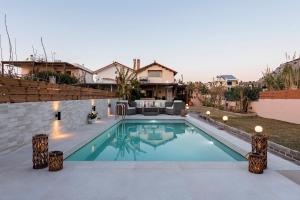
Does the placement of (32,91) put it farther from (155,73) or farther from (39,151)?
(155,73)

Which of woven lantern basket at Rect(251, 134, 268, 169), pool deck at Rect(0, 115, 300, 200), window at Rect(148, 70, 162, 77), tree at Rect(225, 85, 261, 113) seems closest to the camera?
pool deck at Rect(0, 115, 300, 200)

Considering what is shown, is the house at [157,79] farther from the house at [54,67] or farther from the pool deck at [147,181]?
the pool deck at [147,181]

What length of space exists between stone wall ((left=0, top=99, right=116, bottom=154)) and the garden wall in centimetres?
1255

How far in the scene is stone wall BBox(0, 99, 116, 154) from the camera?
6492mm

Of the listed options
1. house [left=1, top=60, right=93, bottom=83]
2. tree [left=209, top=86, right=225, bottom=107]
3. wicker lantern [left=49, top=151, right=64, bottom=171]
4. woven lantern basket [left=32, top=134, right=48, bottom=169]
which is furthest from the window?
wicker lantern [left=49, top=151, right=64, bottom=171]

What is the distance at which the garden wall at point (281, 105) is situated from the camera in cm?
1400

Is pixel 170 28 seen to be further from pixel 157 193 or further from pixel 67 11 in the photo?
pixel 157 193

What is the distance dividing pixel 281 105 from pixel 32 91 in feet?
49.5

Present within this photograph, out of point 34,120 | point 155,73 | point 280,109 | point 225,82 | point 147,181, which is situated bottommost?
point 147,181

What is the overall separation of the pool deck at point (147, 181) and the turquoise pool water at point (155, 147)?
5.24 feet

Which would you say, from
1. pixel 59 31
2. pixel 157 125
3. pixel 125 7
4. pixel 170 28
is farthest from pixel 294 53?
pixel 59 31

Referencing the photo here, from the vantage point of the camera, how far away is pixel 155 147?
9492 millimetres

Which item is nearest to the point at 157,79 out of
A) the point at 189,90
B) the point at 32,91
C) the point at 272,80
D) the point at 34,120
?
the point at 189,90

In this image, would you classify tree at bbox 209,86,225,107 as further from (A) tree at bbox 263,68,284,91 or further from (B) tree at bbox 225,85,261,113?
(A) tree at bbox 263,68,284,91
